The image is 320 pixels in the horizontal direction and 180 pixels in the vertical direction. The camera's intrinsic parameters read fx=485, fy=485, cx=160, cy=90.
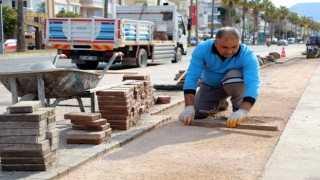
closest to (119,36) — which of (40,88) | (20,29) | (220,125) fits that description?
(220,125)

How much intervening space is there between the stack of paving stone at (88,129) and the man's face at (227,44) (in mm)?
1877

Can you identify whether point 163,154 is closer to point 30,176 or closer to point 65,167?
point 65,167

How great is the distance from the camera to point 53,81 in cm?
598

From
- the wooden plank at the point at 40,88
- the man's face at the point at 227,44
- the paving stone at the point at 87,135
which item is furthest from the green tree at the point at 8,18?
the paving stone at the point at 87,135

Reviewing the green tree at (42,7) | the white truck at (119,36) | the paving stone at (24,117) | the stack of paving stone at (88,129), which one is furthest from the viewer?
the green tree at (42,7)

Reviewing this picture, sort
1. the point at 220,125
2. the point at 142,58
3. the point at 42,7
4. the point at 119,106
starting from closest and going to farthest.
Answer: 1. the point at 119,106
2. the point at 220,125
3. the point at 142,58
4. the point at 42,7

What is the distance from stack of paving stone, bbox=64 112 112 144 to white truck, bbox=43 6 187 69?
1260 cm

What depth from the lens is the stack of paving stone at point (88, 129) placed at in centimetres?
532

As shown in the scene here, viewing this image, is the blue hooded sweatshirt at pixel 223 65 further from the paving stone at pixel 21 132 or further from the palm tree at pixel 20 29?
the palm tree at pixel 20 29

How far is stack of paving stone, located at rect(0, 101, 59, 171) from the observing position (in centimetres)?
418

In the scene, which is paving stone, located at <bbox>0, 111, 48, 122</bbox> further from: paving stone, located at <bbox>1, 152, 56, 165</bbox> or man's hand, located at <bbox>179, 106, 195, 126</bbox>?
man's hand, located at <bbox>179, 106, 195, 126</bbox>

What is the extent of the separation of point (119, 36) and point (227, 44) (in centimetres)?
1196

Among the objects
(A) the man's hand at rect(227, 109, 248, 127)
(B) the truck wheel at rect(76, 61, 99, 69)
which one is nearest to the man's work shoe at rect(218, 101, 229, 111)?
(A) the man's hand at rect(227, 109, 248, 127)

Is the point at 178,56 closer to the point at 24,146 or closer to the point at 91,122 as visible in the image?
the point at 91,122
